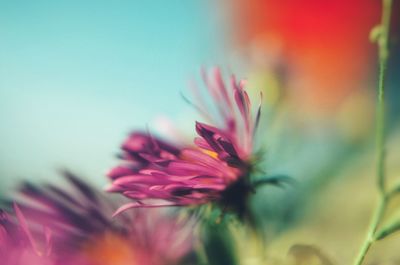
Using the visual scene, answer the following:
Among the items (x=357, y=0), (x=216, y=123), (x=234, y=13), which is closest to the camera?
(x=216, y=123)

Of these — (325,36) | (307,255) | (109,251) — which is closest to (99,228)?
(109,251)

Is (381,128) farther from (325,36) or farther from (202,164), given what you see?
(325,36)

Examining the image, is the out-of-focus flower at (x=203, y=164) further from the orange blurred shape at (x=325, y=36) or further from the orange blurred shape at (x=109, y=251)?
the orange blurred shape at (x=325, y=36)

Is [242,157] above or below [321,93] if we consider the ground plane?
below

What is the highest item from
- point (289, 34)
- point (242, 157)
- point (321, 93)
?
point (289, 34)

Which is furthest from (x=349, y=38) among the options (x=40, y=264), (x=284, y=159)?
(x=40, y=264)

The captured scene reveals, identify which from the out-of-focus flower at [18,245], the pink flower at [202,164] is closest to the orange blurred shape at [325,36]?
the pink flower at [202,164]

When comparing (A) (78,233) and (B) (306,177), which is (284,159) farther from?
(A) (78,233)
